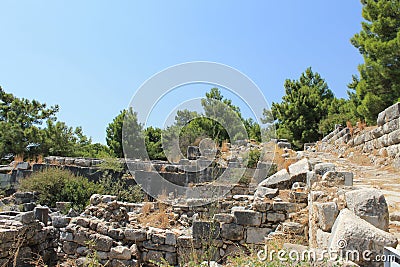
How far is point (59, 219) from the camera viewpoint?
23.4ft

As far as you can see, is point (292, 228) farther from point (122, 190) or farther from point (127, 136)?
point (127, 136)

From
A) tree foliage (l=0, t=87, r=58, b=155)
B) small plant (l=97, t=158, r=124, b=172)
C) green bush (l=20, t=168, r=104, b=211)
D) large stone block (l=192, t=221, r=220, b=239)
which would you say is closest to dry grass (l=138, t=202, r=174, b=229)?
large stone block (l=192, t=221, r=220, b=239)

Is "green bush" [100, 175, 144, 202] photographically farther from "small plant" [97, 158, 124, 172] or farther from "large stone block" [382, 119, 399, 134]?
"large stone block" [382, 119, 399, 134]

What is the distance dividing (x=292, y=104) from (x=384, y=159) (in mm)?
17500

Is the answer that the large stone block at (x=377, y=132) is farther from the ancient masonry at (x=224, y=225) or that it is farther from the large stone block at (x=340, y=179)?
the large stone block at (x=340, y=179)

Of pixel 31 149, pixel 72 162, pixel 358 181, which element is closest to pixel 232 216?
pixel 358 181

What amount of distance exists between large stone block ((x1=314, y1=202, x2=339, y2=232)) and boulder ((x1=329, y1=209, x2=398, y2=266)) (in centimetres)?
50

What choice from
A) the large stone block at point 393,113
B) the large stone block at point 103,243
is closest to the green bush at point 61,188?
the large stone block at point 103,243

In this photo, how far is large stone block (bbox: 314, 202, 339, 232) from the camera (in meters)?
3.29

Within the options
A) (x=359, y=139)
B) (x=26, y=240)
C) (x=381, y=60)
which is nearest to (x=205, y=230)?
(x=26, y=240)

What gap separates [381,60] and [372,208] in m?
12.9

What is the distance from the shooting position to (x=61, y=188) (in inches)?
435

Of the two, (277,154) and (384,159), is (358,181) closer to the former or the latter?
(384,159)

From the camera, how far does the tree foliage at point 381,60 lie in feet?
45.2
